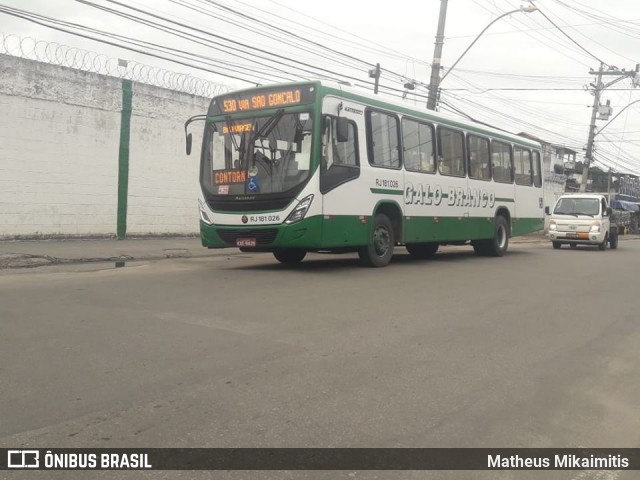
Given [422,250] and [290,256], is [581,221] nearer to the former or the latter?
[422,250]

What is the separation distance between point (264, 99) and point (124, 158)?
6.38 meters

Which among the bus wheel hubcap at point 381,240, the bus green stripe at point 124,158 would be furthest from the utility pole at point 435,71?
the bus green stripe at point 124,158

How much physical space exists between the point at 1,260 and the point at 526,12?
16426 mm

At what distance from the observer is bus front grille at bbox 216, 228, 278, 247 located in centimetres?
1034

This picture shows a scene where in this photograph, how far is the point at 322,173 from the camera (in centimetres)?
1020

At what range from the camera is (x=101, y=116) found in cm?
1495

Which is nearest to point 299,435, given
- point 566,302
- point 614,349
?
point 614,349

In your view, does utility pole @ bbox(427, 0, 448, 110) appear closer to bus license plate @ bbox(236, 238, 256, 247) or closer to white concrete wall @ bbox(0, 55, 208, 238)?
white concrete wall @ bbox(0, 55, 208, 238)

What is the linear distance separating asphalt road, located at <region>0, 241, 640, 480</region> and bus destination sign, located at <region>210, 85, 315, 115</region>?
331cm

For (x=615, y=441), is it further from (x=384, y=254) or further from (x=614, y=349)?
(x=384, y=254)

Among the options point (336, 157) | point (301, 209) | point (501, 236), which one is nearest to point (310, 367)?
point (301, 209)

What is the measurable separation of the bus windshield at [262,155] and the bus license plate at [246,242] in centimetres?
82

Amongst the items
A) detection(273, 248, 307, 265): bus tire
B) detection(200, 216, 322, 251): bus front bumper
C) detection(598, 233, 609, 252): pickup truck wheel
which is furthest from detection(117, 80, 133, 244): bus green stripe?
detection(598, 233, 609, 252): pickup truck wheel

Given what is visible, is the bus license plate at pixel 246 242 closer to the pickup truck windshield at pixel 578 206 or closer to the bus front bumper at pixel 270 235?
the bus front bumper at pixel 270 235
